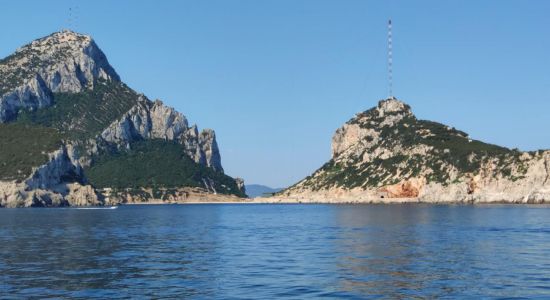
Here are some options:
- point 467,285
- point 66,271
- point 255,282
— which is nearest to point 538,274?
point 467,285

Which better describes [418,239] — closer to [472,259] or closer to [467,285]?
[472,259]

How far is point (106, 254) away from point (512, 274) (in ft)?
132

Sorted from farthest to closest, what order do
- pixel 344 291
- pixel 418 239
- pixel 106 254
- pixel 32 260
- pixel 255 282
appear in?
pixel 418 239 < pixel 106 254 < pixel 32 260 < pixel 255 282 < pixel 344 291

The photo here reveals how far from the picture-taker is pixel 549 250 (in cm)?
6712

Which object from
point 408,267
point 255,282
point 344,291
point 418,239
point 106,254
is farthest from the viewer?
point 418,239

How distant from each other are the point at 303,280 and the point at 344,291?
569 cm

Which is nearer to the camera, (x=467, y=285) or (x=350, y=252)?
(x=467, y=285)

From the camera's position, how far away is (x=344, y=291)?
1614 inches

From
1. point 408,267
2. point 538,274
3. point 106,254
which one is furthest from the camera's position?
point 106,254

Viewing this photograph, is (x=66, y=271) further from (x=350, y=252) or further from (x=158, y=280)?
(x=350, y=252)

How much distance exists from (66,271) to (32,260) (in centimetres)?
987

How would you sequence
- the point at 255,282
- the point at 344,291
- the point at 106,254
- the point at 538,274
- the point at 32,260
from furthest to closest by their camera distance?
Answer: the point at 106,254 → the point at 32,260 → the point at 538,274 → the point at 255,282 → the point at 344,291

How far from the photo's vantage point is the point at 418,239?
274ft

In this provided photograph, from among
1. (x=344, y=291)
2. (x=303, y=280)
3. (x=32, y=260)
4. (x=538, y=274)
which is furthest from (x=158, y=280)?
(x=538, y=274)
